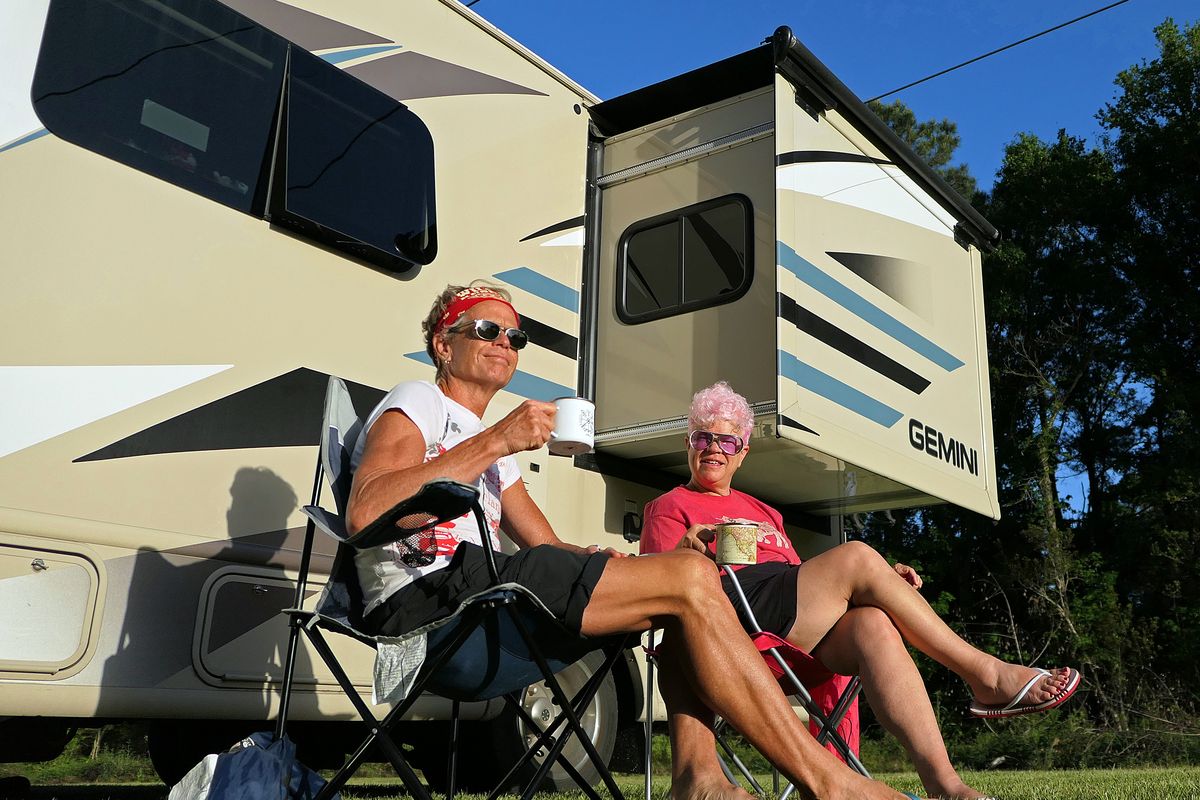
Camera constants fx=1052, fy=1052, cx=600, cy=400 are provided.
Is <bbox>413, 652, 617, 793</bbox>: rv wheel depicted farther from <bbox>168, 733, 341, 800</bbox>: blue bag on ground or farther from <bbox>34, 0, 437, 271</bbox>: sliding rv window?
<bbox>168, 733, 341, 800</bbox>: blue bag on ground

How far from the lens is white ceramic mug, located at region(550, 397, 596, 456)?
218 centimetres

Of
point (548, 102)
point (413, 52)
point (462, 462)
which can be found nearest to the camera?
point (462, 462)

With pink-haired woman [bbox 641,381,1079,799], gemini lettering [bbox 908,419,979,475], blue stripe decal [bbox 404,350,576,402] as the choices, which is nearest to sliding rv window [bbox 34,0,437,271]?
blue stripe decal [bbox 404,350,576,402]

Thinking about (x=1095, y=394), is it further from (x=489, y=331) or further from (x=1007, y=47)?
(x=489, y=331)

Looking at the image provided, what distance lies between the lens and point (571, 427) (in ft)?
7.22

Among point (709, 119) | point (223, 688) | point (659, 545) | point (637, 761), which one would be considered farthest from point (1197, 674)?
point (223, 688)

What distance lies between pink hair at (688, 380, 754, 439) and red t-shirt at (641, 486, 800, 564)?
19 centimetres

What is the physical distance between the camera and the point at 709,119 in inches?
170

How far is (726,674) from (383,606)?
661 mm


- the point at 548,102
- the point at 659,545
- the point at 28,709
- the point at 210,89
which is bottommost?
the point at 28,709

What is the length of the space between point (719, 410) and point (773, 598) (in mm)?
702

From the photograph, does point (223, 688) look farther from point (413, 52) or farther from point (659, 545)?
point (413, 52)

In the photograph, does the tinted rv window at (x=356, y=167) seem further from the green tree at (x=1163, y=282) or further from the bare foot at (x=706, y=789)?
the green tree at (x=1163, y=282)

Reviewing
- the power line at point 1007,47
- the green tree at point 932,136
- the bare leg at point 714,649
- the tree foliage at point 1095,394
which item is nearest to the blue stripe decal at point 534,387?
the bare leg at point 714,649
